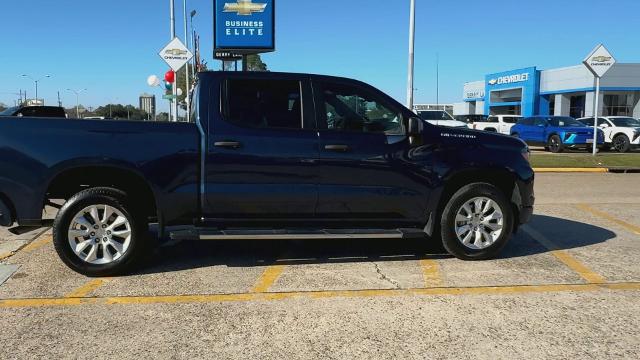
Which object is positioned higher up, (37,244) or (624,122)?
(624,122)

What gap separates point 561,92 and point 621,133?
87.3 feet

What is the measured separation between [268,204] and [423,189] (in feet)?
5.07

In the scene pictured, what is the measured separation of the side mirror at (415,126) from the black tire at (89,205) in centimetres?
269

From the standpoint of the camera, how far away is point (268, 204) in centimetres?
515

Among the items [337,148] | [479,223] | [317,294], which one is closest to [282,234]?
[317,294]

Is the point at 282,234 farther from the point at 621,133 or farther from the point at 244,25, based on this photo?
the point at 621,133

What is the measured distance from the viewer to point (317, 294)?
15.1 ft

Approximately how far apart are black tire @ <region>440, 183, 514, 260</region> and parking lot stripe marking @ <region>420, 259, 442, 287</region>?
24 centimetres

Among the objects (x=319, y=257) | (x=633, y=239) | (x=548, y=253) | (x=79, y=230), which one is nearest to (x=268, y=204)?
(x=319, y=257)

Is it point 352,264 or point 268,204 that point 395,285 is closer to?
point 352,264

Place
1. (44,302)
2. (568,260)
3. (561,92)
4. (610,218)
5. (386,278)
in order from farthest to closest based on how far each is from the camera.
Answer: (561,92) < (610,218) < (568,260) < (386,278) < (44,302)

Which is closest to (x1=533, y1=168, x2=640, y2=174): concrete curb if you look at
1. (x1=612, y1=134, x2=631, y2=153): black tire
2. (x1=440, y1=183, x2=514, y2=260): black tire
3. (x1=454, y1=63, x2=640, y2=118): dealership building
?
(x1=440, y1=183, x2=514, y2=260): black tire

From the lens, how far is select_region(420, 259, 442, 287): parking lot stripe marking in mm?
4950

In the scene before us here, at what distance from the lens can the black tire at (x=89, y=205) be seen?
489cm
